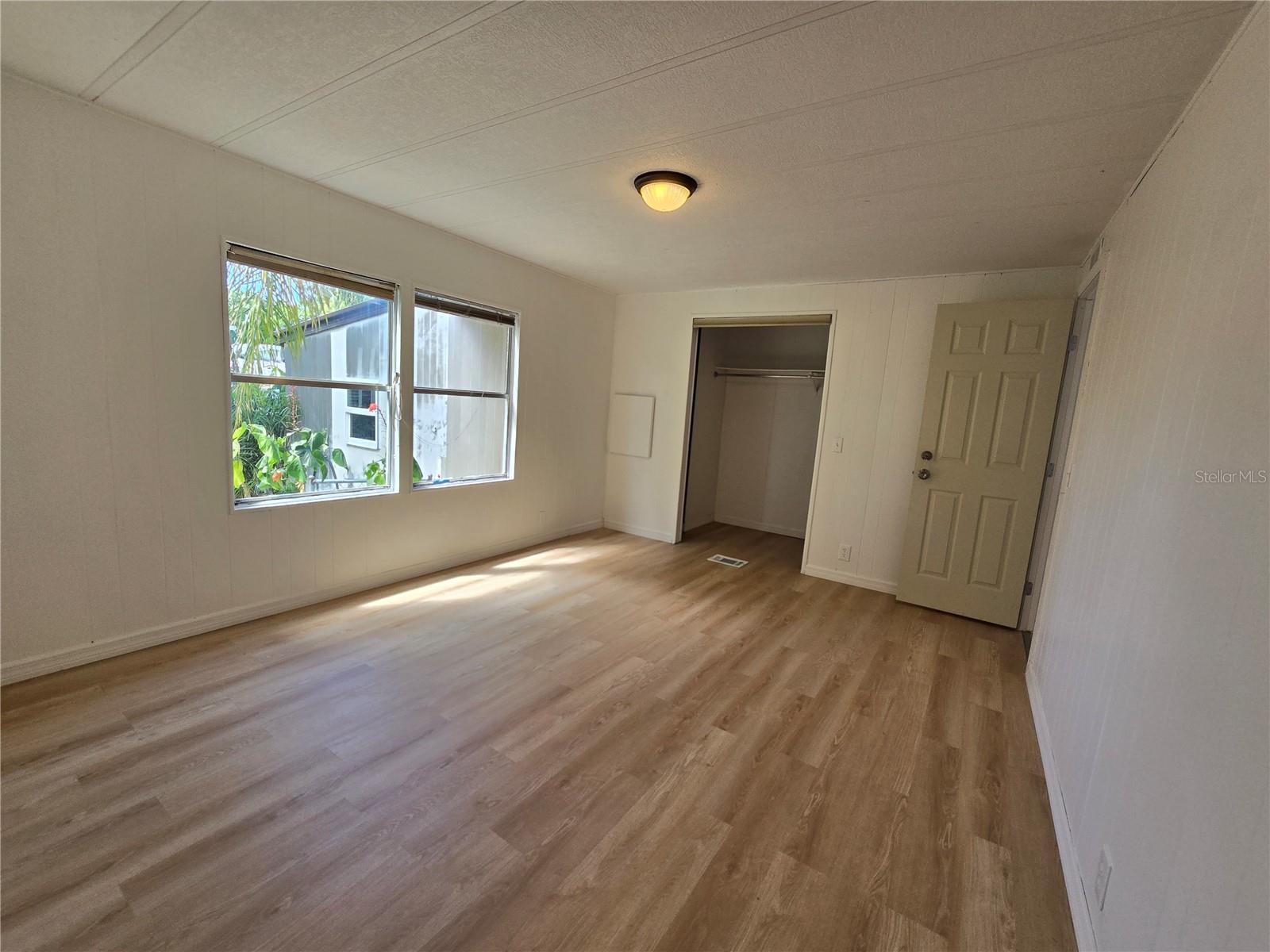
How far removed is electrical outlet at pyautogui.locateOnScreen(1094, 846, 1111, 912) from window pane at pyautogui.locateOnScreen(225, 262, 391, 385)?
3857mm

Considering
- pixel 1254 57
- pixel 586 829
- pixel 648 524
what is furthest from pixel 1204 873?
pixel 648 524

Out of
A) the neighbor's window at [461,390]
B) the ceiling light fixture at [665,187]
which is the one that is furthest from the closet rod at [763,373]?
the ceiling light fixture at [665,187]

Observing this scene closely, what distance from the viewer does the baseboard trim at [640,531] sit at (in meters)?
5.19

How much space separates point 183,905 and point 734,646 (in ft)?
7.90

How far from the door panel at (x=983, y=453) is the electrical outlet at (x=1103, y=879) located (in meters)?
2.46

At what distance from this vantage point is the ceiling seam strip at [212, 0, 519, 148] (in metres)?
1.50

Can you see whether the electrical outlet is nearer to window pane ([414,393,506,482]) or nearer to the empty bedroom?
the empty bedroom

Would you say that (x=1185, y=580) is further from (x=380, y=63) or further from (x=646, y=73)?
(x=380, y=63)

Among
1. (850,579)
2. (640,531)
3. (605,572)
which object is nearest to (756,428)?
(640,531)

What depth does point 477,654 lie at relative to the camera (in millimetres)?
2680

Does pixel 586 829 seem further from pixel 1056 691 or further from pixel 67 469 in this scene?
pixel 67 469

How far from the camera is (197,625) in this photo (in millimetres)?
2650

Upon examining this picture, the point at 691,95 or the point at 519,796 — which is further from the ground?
the point at 691,95

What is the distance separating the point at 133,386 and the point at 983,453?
4809mm
